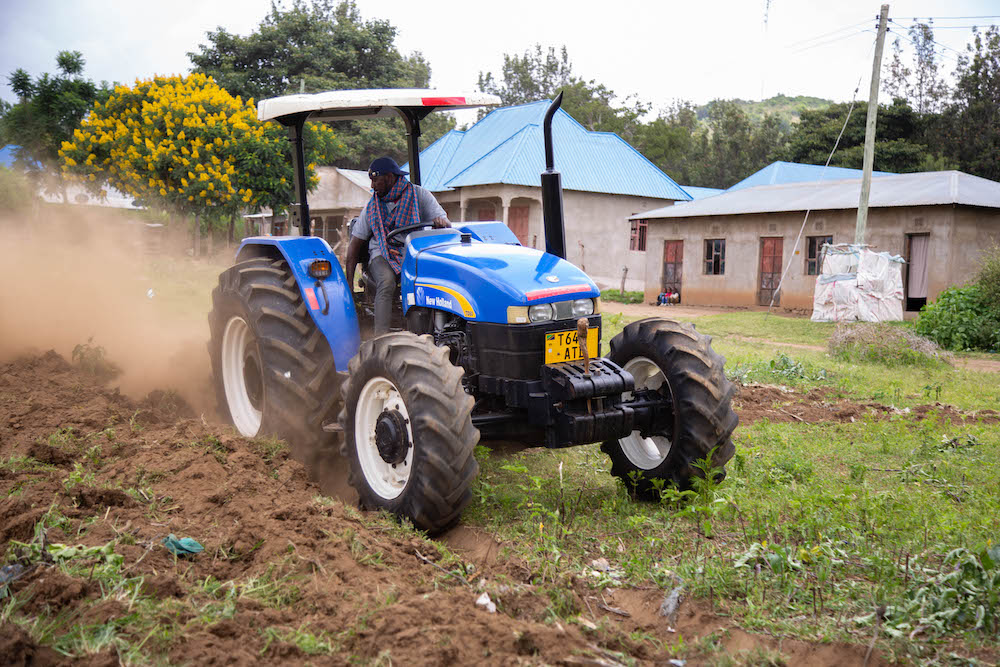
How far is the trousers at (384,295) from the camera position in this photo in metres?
5.72

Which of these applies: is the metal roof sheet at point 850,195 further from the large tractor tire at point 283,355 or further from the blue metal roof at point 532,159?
the large tractor tire at point 283,355

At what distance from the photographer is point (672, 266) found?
2711 cm

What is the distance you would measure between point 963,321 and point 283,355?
13.9m

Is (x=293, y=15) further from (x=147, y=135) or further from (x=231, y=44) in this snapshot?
(x=147, y=135)

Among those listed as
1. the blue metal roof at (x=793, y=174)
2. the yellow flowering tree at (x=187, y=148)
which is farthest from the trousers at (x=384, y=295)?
the blue metal roof at (x=793, y=174)

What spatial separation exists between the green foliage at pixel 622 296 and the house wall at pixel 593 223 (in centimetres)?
98

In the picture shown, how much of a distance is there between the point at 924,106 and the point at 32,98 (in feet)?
146

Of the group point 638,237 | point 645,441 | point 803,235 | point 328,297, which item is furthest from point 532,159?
point 645,441

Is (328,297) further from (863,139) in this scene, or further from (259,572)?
(863,139)

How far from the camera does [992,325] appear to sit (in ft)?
49.1

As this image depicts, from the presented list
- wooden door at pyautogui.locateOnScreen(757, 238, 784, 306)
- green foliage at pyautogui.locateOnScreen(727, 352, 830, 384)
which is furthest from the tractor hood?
wooden door at pyautogui.locateOnScreen(757, 238, 784, 306)

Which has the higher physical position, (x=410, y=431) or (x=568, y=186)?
(x=568, y=186)

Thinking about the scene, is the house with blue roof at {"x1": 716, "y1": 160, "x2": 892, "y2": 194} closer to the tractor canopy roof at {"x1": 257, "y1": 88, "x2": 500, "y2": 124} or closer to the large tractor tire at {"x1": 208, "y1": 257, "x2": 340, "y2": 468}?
the tractor canopy roof at {"x1": 257, "y1": 88, "x2": 500, "y2": 124}

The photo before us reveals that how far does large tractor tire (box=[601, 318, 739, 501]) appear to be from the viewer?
15.8 feet
